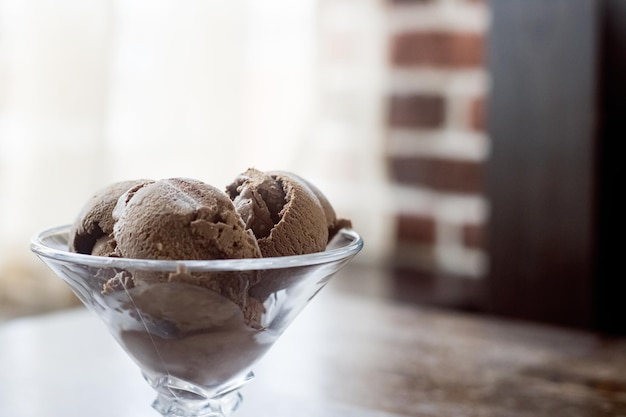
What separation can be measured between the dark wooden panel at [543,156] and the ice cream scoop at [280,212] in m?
0.65

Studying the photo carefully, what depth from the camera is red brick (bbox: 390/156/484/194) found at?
1.33 metres

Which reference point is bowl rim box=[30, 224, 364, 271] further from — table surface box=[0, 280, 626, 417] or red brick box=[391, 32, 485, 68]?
red brick box=[391, 32, 485, 68]

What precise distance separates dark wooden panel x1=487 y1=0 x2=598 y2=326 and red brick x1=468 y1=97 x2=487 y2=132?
0.55 feet

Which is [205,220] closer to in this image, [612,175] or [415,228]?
[612,175]

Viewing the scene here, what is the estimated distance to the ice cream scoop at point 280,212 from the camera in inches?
18.9

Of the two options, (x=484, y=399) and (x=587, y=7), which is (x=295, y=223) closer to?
(x=484, y=399)

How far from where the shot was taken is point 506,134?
1123 mm

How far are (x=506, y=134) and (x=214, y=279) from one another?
78 cm

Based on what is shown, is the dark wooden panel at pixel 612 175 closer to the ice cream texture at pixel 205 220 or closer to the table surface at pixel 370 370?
the table surface at pixel 370 370

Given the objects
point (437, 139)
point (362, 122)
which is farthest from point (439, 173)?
point (362, 122)

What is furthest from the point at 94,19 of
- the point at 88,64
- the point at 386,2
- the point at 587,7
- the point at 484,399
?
the point at 484,399

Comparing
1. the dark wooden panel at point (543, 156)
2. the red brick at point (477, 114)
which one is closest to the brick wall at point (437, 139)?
the red brick at point (477, 114)

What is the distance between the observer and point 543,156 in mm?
1102

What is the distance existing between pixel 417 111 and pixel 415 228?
188 millimetres
